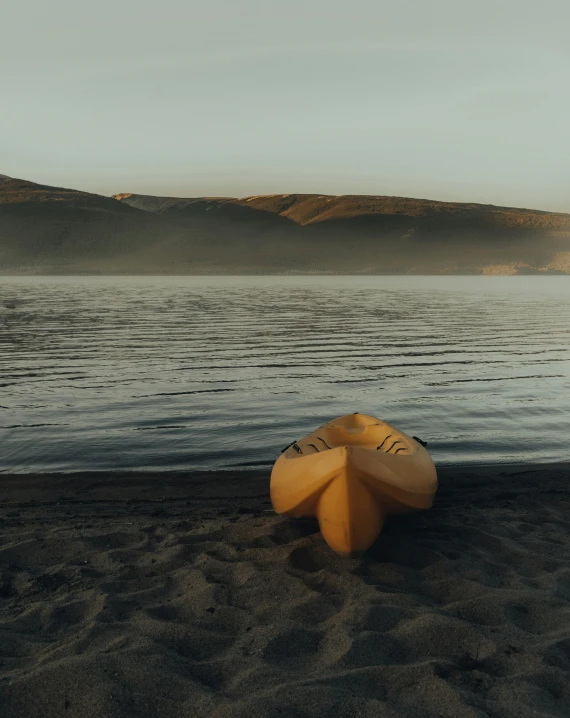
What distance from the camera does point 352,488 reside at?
20.7ft

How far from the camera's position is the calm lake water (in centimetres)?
1171

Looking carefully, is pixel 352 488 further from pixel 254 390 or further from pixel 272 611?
pixel 254 390

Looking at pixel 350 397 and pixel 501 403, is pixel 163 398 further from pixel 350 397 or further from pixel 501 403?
pixel 501 403

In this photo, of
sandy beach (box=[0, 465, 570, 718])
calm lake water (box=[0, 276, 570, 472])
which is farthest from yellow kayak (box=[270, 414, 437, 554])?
calm lake water (box=[0, 276, 570, 472])

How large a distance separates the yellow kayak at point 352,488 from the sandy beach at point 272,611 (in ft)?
1.23

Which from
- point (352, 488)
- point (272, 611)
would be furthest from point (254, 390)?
point (272, 611)

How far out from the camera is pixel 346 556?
262 inches

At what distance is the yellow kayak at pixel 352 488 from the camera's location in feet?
20.9

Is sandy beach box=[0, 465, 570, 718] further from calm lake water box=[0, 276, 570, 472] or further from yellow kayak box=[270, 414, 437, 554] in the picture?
calm lake water box=[0, 276, 570, 472]

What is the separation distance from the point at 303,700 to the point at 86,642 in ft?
5.84

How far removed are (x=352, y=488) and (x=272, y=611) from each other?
4.55ft

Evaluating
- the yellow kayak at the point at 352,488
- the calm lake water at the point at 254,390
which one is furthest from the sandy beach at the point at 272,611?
the calm lake water at the point at 254,390

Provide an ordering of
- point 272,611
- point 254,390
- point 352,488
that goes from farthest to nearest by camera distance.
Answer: point 254,390 < point 352,488 < point 272,611

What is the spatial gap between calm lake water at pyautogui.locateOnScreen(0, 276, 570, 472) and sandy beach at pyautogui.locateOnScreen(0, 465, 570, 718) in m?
2.94
